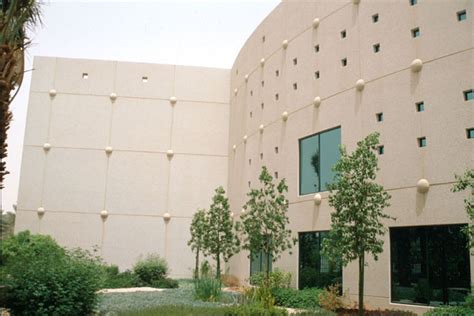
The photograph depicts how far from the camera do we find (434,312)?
1074cm

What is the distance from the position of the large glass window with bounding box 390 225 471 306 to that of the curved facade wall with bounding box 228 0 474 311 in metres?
0.25

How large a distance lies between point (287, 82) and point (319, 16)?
2.82 metres

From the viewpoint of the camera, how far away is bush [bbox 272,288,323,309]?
1429 cm

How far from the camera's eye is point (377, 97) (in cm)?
1451

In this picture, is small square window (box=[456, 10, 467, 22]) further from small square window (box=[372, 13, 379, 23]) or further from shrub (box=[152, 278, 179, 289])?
shrub (box=[152, 278, 179, 289])

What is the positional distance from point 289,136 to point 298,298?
6.39 metres

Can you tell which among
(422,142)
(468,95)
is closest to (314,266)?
(422,142)

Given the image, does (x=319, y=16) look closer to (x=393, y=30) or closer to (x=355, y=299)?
(x=393, y=30)

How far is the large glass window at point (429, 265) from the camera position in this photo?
11.6 meters

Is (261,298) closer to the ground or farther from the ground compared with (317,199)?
closer to the ground

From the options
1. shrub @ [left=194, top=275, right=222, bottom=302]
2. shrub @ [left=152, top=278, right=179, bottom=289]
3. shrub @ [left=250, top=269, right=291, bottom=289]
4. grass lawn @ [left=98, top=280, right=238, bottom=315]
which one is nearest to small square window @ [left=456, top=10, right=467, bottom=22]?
grass lawn @ [left=98, top=280, right=238, bottom=315]

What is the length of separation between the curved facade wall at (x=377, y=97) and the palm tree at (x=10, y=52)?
1004 cm

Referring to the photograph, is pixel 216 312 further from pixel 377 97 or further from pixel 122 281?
pixel 122 281

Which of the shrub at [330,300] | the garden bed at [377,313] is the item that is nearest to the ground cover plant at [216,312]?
the garden bed at [377,313]
